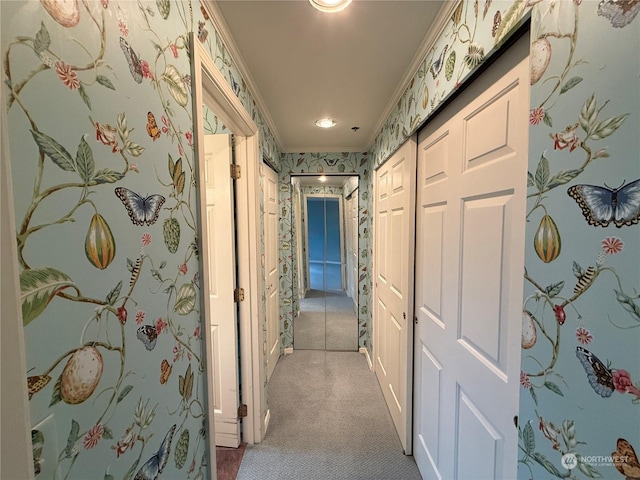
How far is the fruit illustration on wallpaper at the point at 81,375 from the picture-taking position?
0.44m

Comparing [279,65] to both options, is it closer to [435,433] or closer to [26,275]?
[26,275]

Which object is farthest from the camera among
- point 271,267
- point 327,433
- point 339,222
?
point 339,222

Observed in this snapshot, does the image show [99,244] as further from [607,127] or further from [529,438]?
[529,438]

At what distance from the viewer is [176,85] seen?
0.77 m

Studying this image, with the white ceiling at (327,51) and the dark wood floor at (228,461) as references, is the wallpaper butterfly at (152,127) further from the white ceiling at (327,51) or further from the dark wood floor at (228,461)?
the dark wood floor at (228,461)

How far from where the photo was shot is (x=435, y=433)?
132 cm

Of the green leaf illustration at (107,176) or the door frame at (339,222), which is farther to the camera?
the door frame at (339,222)

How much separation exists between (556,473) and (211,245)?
5.52 feet

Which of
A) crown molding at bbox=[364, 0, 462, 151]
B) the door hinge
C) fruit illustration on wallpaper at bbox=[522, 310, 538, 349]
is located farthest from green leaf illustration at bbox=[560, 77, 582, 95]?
the door hinge

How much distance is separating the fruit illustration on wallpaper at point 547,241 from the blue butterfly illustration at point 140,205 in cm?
97

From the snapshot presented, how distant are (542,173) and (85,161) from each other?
0.98 metres

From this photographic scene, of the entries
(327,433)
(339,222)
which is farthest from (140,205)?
(339,222)

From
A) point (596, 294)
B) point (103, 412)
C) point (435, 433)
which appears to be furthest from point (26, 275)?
point (435, 433)

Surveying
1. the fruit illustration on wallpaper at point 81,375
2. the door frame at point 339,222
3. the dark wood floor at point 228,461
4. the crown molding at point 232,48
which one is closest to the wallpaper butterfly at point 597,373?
the fruit illustration on wallpaper at point 81,375
